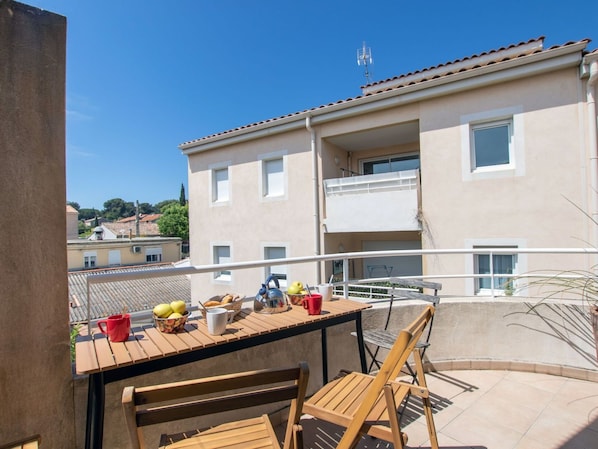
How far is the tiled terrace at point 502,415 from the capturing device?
2.23m

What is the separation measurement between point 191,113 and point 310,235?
40.9 ft

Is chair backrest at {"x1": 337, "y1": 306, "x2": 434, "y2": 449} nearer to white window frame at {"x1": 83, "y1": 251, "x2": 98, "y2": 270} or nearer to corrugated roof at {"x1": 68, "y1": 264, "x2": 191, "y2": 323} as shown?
corrugated roof at {"x1": 68, "y1": 264, "x2": 191, "y2": 323}

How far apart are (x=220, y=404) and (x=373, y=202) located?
7.63 metres

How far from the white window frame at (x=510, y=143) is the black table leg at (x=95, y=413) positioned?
7475 mm

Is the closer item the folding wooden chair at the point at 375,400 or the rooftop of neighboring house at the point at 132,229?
the folding wooden chair at the point at 375,400

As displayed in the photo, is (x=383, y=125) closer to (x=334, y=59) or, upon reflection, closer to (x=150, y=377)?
(x=334, y=59)

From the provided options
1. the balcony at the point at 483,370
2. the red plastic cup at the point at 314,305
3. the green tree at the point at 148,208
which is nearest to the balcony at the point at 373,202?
the balcony at the point at 483,370

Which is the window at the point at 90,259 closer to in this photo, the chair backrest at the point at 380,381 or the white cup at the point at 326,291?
the white cup at the point at 326,291

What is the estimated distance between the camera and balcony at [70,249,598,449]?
221cm

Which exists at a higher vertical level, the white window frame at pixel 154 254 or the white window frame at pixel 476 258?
the white window frame at pixel 476 258

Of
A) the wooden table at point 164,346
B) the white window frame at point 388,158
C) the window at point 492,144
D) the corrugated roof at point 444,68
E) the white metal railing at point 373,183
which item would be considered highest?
the corrugated roof at point 444,68

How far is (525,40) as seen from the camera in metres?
8.02

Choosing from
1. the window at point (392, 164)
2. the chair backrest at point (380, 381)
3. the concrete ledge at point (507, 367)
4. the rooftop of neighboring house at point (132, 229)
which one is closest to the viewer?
the chair backrest at point (380, 381)

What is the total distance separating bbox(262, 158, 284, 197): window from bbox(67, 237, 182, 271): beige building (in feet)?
83.4
